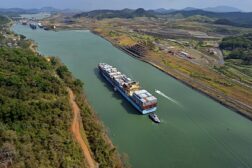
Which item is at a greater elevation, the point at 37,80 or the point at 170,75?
the point at 37,80

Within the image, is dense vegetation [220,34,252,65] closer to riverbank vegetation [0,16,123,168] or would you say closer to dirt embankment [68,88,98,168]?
riverbank vegetation [0,16,123,168]

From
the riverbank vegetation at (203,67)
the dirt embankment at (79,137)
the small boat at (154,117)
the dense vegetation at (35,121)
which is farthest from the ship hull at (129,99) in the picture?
the riverbank vegetation at (203,67)

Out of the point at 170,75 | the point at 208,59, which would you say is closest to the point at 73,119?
the point at 170,75

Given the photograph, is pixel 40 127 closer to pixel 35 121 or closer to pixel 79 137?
pixel 35 121

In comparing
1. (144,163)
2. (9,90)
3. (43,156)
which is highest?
(9,90)

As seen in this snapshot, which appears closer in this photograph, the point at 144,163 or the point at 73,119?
the point at 144,163

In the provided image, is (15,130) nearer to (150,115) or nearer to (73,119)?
(73,119)
